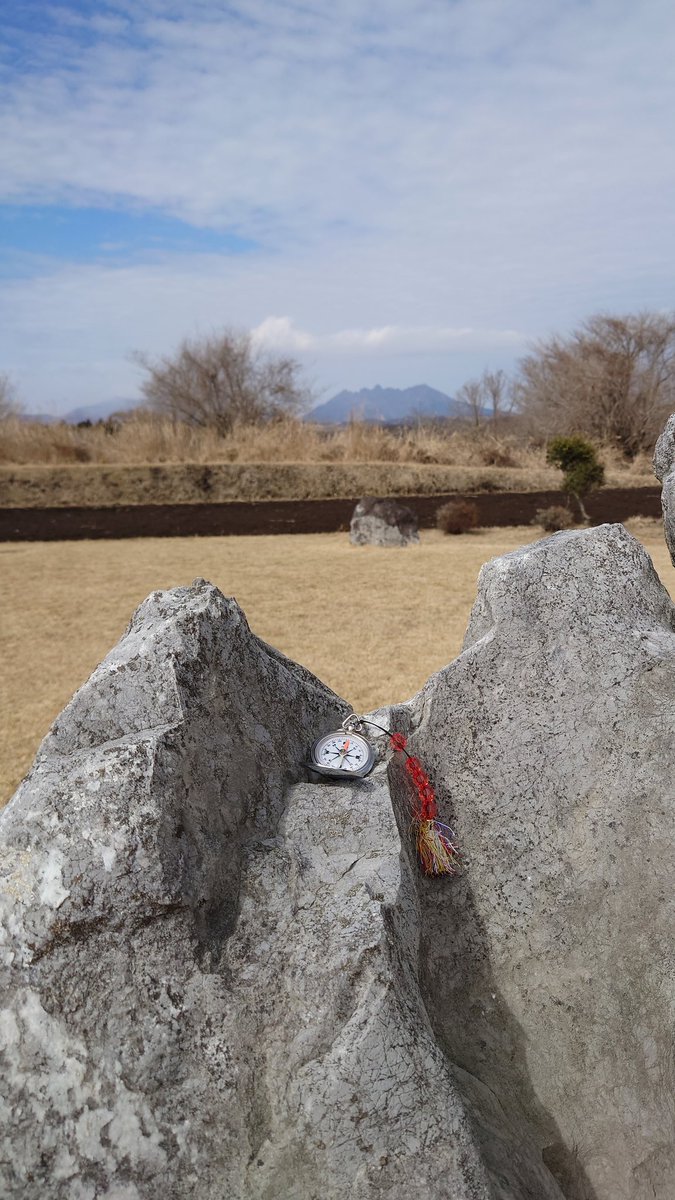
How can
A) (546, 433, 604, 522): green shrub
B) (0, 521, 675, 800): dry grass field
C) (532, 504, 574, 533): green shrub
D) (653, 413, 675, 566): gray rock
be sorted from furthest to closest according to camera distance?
(546, 433, 604, 522): green shrub < (532, 504, 574, 533): green shrub < (0, 521, 675, 800): dry grass field < (653, 413, 675, 566): gray rock

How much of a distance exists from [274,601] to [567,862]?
6.27 metres

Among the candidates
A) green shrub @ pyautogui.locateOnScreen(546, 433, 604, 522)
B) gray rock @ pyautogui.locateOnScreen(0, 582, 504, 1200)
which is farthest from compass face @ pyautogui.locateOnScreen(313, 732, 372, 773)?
green shrub @ pyautogui.locateOnScreen(546, 433, 604, 522)

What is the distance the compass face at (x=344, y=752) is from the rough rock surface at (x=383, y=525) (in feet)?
31.1

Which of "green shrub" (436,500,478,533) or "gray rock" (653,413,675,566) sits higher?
"gray rock" (653,413,675,566)

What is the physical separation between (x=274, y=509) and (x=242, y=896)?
14696 millimetres

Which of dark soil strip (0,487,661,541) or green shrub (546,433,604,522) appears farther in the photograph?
dark soil strip (0,487,661,541)

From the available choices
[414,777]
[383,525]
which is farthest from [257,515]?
[414,777]

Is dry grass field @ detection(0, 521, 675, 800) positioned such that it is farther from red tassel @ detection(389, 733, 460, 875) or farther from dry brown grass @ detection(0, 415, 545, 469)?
dry brown grass @ detection(0, 415, 545, 469)

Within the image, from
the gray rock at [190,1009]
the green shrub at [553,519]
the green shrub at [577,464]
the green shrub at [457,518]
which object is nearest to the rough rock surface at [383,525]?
the green shrub at [457,518]

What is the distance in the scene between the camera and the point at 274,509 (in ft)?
52.1

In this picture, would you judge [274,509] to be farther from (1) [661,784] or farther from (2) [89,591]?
(1) [661,784]

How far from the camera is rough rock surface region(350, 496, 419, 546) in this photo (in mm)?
11047

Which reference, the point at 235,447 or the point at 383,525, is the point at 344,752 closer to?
the point at 383,525

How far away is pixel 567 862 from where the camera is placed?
1.62 m
